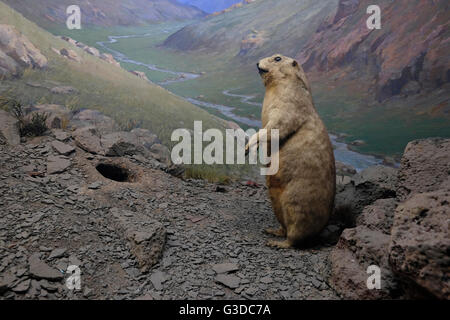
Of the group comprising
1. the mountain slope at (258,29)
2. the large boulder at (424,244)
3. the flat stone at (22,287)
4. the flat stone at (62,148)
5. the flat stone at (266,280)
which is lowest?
the flat stone at (266,280)

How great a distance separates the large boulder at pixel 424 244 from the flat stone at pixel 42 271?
2683mm

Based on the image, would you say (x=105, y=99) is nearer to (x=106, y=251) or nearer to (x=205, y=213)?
(x=205, y=213)

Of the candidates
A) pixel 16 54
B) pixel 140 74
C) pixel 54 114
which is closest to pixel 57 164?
pixel 54 114

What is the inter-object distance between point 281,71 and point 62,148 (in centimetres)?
355

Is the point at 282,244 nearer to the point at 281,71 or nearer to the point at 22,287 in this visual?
the point at 281,71

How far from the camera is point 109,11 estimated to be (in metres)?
7.83

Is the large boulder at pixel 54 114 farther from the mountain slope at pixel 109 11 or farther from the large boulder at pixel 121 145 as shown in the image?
the mountain slope at pixel 109 11

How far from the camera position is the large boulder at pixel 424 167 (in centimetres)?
293

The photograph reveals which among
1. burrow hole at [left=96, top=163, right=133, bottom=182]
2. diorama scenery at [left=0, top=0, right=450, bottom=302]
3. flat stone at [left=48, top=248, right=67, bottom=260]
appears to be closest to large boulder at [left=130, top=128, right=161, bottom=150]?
diorama scenery at [left=0, top=0, right=450, bottom=302]

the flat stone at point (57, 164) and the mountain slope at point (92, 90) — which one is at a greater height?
the mountain slope at point (92, 90)

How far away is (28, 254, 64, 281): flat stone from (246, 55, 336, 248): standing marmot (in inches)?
87.8

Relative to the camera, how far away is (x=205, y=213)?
4.16m

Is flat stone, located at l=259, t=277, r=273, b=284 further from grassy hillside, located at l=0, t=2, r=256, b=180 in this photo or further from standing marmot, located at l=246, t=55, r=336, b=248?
grassy hillside, located at l=0, t=2, r=256, b=180

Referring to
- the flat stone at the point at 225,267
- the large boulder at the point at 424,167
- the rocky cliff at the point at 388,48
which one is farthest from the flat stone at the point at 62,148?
the rocky cliff at the point at 388,48
